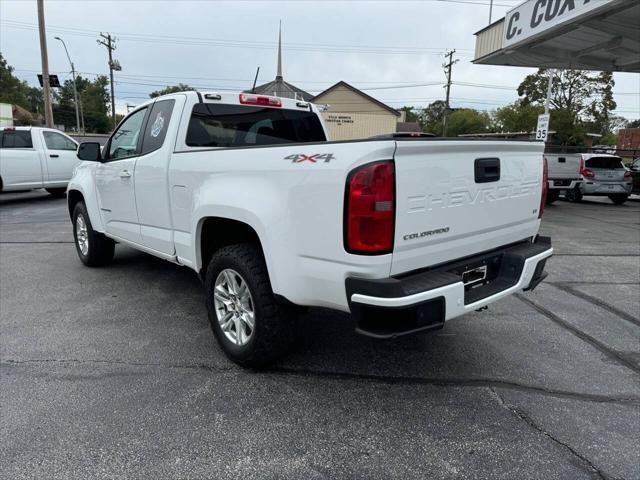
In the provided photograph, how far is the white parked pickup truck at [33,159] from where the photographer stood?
11.6 metres

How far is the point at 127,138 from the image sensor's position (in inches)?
185

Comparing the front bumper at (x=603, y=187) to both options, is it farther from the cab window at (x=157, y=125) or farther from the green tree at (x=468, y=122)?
the green tree at (x=468, y=122)

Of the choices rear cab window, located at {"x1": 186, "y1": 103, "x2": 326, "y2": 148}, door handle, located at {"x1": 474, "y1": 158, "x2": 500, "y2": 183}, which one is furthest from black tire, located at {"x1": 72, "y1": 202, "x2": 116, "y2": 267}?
door handle, located at {"x1": 474, "y1": 158, "x2": 500, "y2": 183}

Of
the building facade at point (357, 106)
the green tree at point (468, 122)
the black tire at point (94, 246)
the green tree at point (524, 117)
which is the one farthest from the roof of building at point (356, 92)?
the green tree at point (468, 122)

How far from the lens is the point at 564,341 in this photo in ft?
12.5

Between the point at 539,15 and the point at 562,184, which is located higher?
the point at 539,15

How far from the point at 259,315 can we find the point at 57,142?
12.3 metres

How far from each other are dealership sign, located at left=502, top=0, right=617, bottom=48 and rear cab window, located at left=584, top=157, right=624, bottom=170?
5.08 meters

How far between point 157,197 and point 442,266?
2512 mm

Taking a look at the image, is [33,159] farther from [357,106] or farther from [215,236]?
[357,106]

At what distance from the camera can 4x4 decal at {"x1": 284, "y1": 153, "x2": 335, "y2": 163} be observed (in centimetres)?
238

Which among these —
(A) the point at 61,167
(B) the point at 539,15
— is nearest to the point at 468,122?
(B) the point at 539,15

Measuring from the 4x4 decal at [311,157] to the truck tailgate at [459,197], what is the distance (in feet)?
1.15

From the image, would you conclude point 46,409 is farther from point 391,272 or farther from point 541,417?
point 541,417
